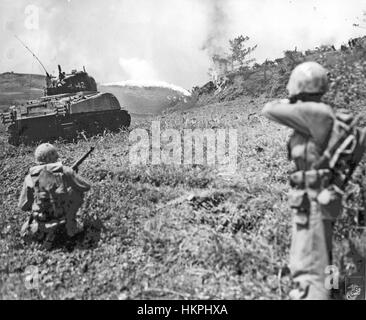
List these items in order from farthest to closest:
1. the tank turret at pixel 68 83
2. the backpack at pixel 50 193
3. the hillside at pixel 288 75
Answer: the tank turret at pixel 68 83, the backpack at pixel 50 193, the hillside at pixel 288 75

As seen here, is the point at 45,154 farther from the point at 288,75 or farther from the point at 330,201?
the point at 288,75

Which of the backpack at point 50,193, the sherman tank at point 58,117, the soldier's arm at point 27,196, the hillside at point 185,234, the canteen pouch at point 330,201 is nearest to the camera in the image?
the canteen pouch at point 330,201

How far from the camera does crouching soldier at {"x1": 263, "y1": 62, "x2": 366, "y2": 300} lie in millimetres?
3881

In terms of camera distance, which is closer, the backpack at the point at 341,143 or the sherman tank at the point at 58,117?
the backpack at the point at 341,143

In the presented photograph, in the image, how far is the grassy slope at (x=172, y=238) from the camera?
5023mm

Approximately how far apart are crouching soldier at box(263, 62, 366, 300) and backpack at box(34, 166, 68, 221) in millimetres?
3220

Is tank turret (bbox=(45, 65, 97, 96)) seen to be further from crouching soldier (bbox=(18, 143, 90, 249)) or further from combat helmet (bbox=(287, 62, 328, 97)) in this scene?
combat helmet (bbox=(287, 62, 328, 97))

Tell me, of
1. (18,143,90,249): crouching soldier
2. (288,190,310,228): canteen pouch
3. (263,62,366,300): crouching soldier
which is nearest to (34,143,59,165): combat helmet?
(18,143,90,249): crouching soldier

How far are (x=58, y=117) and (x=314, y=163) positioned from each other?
36.1 feet

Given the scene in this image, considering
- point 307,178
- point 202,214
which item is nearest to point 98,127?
point 202,214

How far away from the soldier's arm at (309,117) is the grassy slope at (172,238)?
1.67 meters

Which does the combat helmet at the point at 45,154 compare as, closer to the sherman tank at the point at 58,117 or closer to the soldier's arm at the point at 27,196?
the soldier's arm at the point at 27,196

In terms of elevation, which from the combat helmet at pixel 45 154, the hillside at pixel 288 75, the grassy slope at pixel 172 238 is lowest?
the grassy slope at pixel 172 238

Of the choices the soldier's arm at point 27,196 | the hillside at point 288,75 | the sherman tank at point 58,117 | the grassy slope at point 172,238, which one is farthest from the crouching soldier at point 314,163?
the sherman tank at point 58,117
